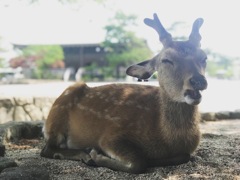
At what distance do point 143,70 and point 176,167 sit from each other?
1146 mm

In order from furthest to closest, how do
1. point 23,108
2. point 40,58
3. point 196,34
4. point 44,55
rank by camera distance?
point 44,55 < point 40,58 < point 23,108 < point 196,34

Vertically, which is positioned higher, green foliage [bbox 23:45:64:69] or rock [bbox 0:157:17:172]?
green foliage [bbox 23:45:64:69]

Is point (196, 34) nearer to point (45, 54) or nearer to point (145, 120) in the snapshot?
point (145, 120)

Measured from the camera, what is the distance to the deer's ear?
4020mm

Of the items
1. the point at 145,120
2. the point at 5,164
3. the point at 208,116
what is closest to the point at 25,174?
the point at 5,164

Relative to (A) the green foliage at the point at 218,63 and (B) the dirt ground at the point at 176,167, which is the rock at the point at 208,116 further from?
(A) the green foliage at the point at 218,63

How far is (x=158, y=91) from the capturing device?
13.0 ft

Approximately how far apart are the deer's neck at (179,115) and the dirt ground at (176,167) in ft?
1.29

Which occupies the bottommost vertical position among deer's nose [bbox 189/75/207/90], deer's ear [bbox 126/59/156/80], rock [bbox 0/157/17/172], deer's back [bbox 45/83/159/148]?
rock [bbox 0/157/17/172]

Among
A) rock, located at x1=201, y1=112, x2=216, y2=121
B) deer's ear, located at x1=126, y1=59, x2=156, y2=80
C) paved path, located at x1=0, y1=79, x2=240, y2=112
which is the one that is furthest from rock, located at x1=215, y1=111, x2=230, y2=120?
deer's ear, located at x1=126, y1=59, x2=156, y2=80

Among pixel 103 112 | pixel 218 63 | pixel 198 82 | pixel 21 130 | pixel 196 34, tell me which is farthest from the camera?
pixel 218 63

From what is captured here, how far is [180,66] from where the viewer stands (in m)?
3.45

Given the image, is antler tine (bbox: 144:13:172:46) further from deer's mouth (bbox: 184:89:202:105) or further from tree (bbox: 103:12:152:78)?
tree (bbox: 103:12:152:78)

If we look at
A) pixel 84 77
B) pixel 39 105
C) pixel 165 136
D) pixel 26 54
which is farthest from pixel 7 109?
pixel 26 54
